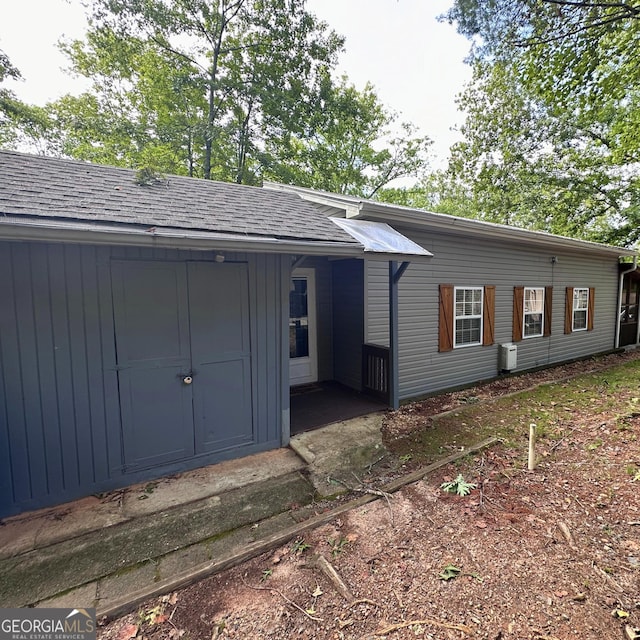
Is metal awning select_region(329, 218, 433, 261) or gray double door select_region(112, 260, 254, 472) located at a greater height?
metal awning select_region(329, 218, 433, 261)

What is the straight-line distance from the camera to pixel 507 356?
7.09 metres

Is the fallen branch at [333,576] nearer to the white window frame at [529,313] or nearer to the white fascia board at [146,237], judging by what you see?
the white fascia board at [146,237]

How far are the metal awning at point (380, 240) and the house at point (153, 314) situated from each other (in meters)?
0.03

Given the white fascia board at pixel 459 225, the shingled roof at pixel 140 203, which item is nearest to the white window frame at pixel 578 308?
Answer: the white fascia board at pixel 459 225

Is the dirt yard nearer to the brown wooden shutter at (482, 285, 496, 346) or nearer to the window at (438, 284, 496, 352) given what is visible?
the window at (438, 284, 496, 352)

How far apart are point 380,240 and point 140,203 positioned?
2.86 metres

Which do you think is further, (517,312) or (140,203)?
(517,312)

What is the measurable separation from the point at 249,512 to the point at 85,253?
8.81 ft

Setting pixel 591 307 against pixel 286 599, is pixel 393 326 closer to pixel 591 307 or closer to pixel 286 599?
pixel 286 599

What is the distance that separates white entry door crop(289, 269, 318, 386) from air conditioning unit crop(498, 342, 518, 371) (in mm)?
4260

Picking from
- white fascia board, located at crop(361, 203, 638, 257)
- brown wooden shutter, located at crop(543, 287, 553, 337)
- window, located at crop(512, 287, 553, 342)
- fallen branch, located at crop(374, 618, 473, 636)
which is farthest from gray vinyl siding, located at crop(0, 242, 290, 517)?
brown wooden shutter, located at crop(543, 287, 553, 337)

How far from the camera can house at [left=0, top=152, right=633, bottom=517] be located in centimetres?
266

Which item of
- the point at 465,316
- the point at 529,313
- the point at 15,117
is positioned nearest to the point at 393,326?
the point at 465,316

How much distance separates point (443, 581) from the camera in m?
2.06
